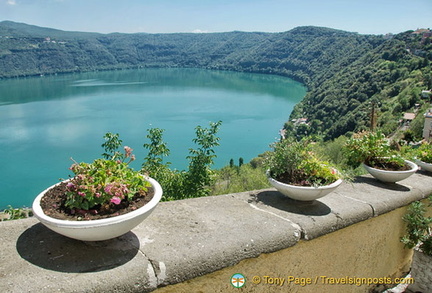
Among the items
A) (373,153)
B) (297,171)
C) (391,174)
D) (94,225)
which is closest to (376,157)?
(373,153)

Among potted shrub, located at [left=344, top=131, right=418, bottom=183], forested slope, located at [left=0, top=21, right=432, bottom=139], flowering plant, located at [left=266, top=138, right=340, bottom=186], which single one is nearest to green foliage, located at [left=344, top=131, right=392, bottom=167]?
potted shrub, located at [left=344, top=131, right=418, bottom=183]

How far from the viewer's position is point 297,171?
2076mm

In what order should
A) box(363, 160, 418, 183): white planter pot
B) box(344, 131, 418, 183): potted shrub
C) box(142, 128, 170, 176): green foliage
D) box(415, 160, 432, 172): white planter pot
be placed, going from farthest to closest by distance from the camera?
box(142, 128, 170, 176): green foliage < box(415, 160, 432, 172): white planter pot < box(344, 131, 418, 183): potted shrub < box(363, 160, 418, 183): white planter pot

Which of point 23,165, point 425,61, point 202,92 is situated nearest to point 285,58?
point 202,92

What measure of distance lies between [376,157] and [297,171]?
0.96 m

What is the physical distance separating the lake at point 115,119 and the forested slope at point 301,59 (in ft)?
22.7

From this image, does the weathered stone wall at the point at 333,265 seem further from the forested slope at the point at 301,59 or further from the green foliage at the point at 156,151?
the forested slope at the point at 301,59

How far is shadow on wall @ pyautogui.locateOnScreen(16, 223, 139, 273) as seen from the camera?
4.16 feet

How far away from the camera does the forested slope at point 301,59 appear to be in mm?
49469

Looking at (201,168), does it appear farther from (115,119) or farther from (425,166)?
(115,119)

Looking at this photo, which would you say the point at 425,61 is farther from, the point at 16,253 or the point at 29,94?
the point at 29,94

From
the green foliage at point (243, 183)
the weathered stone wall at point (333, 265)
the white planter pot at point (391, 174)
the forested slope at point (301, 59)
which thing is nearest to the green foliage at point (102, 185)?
the weathered stone wall at point (333, 265)

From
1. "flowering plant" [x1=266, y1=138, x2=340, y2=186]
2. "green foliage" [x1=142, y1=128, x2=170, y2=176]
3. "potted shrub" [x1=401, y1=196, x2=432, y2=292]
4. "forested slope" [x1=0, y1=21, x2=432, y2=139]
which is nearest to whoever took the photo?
"flowering plant" [x1=266, y1=138, x2=340, y2=186]

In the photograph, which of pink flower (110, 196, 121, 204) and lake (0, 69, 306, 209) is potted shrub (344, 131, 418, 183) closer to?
pink flower (110, 196, 121, 204)
